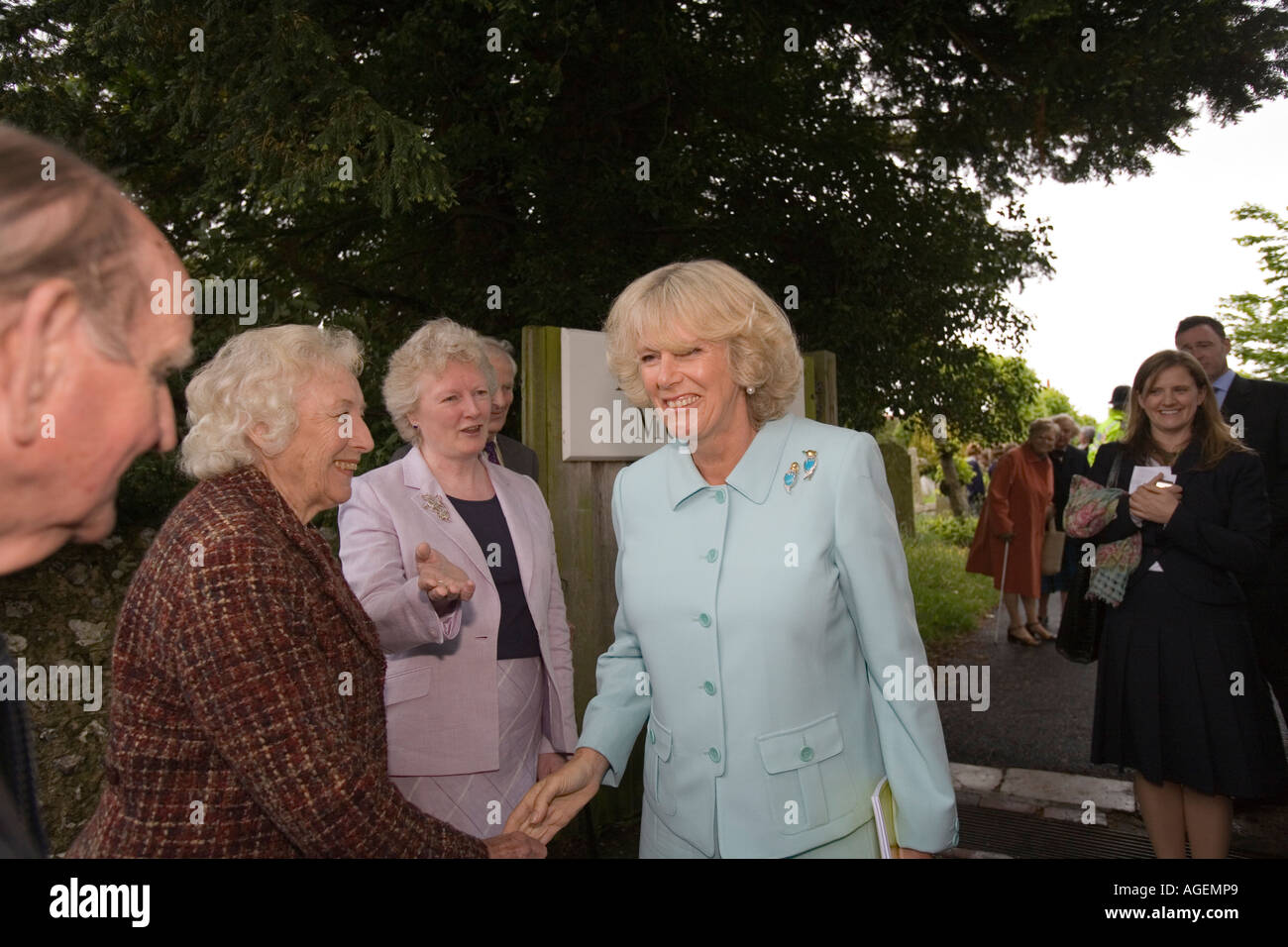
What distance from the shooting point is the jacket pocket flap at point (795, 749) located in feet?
6.25

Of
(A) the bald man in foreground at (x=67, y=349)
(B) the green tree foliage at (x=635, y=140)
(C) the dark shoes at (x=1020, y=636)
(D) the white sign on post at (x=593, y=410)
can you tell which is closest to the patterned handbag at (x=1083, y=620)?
(D) the white sign on post at (x=593, y=410)

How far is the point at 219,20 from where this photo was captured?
14.4 feet

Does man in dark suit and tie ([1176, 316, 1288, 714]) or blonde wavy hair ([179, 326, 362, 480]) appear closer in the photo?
blonde wavy hair ([179, 326, 362, 480])

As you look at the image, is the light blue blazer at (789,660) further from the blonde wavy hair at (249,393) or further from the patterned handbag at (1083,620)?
the patterned handbag at (1083,620)

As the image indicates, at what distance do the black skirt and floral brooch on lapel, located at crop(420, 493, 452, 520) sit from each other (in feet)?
8.63

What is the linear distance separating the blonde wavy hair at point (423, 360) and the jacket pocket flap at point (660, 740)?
1571 millimetres

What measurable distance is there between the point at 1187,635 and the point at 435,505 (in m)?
2.80

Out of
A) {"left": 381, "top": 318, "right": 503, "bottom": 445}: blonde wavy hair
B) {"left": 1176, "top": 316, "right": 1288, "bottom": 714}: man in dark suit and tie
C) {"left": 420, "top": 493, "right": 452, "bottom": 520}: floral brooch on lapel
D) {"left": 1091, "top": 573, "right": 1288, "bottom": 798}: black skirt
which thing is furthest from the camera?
{"left": 1176, "top": 316, "right": 1288, "bottom": 714}: man in dark suit and tie

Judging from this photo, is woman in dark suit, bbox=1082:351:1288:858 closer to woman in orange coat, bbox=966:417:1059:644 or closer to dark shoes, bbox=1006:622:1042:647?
woman in orange coat, bbox=966:417:1059:644

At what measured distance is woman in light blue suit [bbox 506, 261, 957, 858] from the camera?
1.89 meters

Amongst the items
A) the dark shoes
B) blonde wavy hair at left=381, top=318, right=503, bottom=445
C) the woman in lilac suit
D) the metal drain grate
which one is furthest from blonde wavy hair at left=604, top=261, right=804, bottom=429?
the dark shoes
